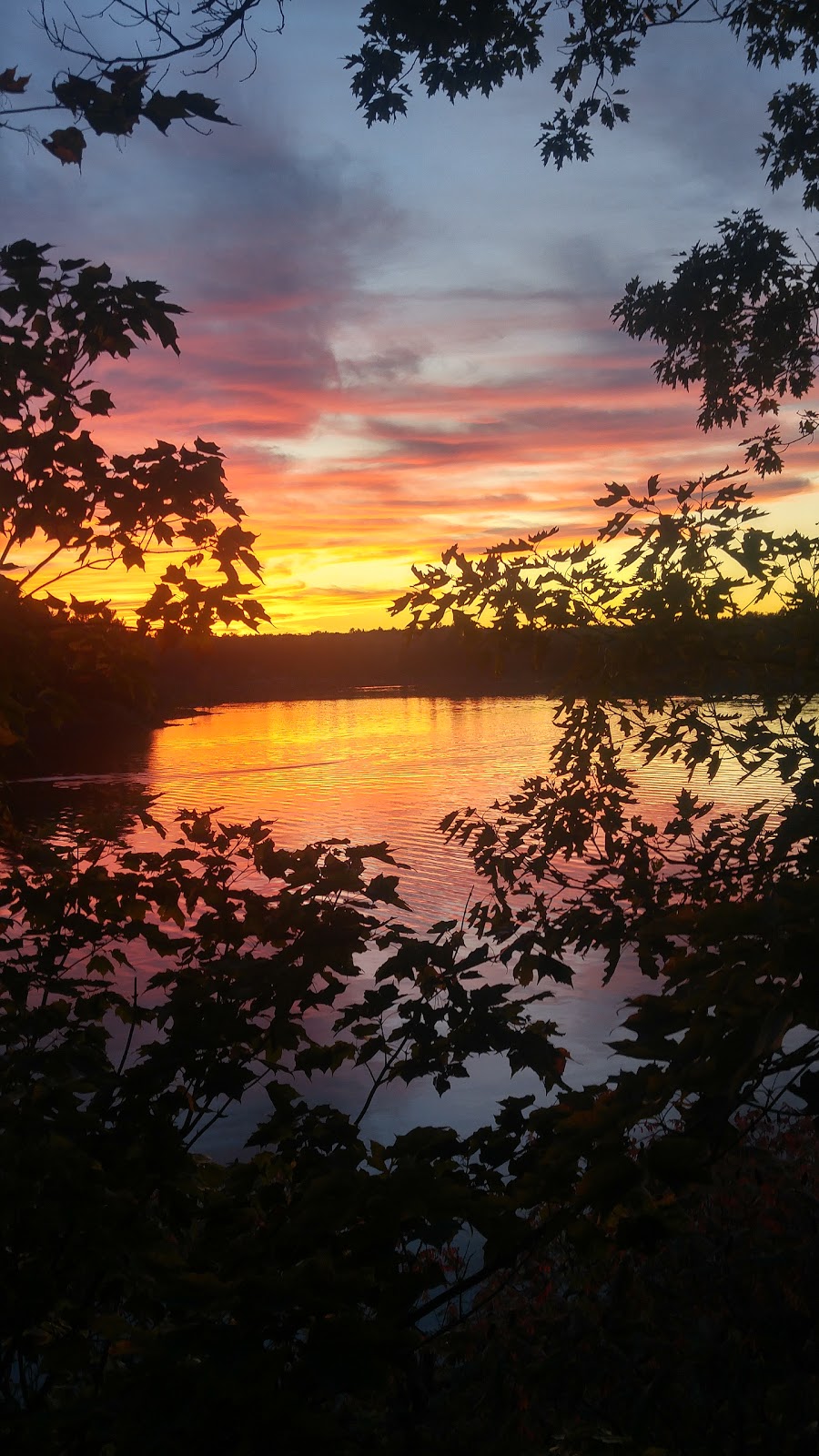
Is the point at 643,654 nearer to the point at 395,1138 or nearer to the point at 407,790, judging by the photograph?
the point at 395,1138

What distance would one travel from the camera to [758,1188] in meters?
4.46

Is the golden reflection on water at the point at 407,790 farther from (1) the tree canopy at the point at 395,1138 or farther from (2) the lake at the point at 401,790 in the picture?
(1) the tree canopy at the point at 395,1138

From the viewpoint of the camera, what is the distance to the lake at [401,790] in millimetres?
10742

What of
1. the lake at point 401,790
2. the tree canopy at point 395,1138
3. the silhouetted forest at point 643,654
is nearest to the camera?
the tree canopy at point 395,1138

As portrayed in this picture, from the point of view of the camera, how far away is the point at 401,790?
39750 millimetres

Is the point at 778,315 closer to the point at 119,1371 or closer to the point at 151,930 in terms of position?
the point at 151,930

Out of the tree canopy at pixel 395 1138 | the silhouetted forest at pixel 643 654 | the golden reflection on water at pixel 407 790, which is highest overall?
the silhouetted forest at pixel 643 654

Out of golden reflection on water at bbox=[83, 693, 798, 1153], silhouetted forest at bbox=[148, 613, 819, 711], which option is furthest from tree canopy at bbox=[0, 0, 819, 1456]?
golden reflection on water at bbox=[83, 693, 798, 1153]

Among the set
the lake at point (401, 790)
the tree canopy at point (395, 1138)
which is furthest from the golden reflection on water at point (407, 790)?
the tree canopy at point (395, 1138)

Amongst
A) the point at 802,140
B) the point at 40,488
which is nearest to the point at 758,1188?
the point at 40,488

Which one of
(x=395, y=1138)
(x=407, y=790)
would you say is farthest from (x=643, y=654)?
(x=407, y=790)

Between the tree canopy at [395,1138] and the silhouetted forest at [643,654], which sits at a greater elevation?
the silhouetted forest at [643,654]

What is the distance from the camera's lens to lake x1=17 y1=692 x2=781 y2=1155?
10.7 meters

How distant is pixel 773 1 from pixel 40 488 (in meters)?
9.46
